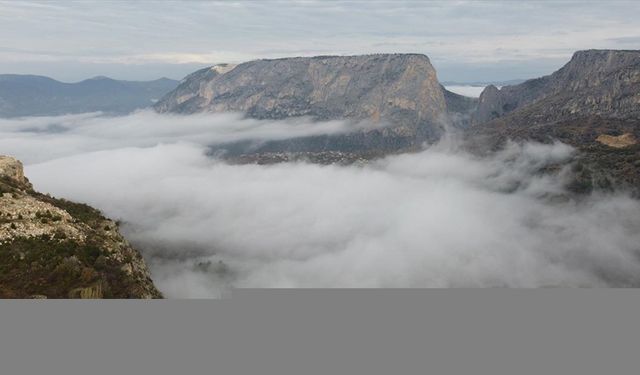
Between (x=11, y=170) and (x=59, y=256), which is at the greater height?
(x=11, y=170)

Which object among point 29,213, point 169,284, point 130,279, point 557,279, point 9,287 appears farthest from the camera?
point 557,279

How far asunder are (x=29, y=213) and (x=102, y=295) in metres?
14.7

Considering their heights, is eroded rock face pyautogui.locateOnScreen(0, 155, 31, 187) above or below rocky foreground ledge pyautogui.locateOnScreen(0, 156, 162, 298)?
above

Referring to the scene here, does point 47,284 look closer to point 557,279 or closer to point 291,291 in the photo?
point 291,291

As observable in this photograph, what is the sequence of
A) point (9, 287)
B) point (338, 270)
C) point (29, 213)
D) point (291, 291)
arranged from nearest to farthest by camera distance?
point (291, 291) < point (9, 287) < point (29, 213) < point (338, 270)

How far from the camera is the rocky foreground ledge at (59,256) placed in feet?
117

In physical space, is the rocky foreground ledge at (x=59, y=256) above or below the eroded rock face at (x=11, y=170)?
below

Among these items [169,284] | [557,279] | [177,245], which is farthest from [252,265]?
[557,279]

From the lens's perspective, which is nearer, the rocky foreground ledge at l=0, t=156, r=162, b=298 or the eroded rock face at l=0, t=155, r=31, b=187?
the rocky foreground ledge at l=0, t=156, r=162, b=298

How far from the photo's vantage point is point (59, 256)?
38.8 meters

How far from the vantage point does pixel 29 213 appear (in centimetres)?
4475

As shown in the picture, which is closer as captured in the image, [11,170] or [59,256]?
[59,256]

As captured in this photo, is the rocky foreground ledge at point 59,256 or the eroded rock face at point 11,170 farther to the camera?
the eroded rock face at point 11,170

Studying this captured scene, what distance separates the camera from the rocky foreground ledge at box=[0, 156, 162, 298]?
117 feet
